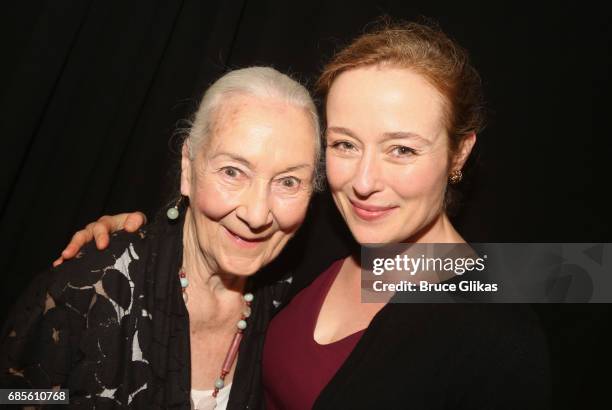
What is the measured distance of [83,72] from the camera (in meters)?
2.07

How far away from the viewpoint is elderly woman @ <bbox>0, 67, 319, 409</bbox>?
1.43 m

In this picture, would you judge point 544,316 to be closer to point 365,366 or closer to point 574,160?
point 574,160

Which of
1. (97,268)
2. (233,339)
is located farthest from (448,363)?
(97,268)

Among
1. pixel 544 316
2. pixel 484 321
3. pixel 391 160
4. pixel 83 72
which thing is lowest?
pixel 484 321

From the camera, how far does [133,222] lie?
1.76 metres

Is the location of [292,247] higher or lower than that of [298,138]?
lower

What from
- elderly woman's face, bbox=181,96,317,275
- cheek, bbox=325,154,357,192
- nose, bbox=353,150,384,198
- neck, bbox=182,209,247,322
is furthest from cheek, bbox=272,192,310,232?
neck, bbox=182,209,247,322

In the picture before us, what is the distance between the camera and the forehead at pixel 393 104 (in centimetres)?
141

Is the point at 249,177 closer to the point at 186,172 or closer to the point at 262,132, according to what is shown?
the point at 262,132

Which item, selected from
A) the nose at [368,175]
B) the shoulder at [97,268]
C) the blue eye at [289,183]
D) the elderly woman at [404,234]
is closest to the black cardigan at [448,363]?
the elderly woman at [404,234]

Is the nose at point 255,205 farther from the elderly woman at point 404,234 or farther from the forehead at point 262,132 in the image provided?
the elderly woman at point 404,234

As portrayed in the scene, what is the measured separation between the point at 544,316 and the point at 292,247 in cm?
123

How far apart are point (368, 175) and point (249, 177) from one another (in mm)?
398

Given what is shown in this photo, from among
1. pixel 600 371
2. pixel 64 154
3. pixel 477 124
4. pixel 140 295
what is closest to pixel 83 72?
pixel 64 154
